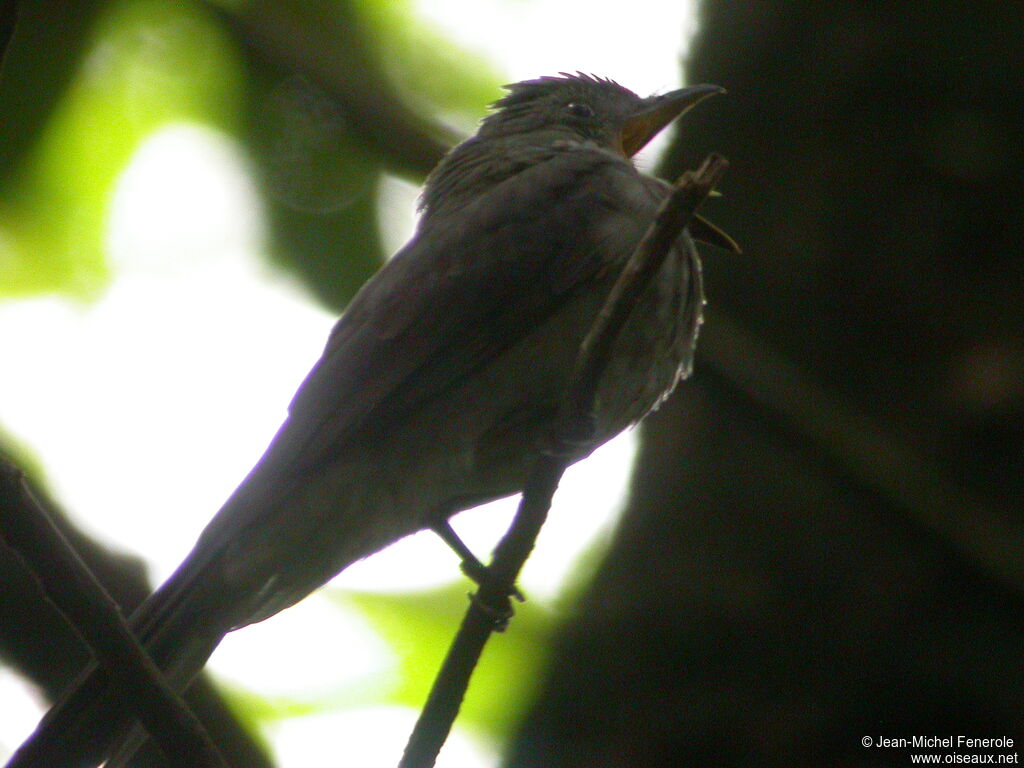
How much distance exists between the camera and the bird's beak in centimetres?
513

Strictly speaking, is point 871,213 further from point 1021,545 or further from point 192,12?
point 192,12

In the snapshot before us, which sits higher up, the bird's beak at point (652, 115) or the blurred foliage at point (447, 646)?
the bird's beak at point (652, 115)

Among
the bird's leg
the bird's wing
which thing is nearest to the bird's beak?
the bird's wing

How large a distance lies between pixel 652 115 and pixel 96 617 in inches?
137

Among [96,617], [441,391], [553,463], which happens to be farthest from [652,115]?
[96,617]

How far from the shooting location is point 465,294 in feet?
13.0

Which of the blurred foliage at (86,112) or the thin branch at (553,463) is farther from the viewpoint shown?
the blurred foliage at (86,112)

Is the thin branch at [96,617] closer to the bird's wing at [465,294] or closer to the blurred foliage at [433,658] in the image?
the bird's wing at [465,294]

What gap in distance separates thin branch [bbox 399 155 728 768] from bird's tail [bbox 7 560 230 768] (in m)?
0.75

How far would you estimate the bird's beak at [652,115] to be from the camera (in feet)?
16.8

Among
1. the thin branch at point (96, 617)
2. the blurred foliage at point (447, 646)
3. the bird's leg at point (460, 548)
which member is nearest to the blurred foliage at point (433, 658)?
the blurred foliage at point (447, 646)

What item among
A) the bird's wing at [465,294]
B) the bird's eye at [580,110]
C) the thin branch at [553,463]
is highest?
the bird's eye at [580,110]

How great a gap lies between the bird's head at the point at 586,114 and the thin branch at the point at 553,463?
7.56 feet

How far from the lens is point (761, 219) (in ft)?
17.6
